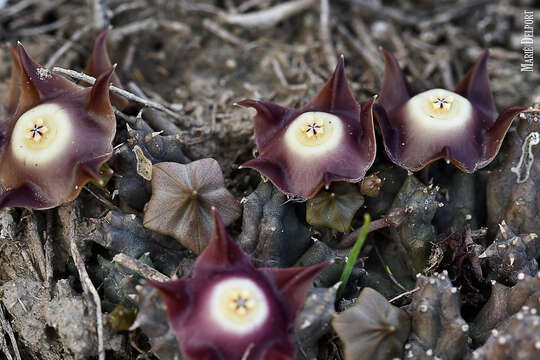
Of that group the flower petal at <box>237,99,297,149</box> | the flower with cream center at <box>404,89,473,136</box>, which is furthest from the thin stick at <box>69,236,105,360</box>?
the flower with cream center at <box>404,89,473,136</box>

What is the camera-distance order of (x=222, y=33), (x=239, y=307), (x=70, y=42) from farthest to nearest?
(x=222, y=33)
(x=70, y=42)
(x=239, y=307)

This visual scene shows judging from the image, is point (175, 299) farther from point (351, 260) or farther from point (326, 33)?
point (326, 33)

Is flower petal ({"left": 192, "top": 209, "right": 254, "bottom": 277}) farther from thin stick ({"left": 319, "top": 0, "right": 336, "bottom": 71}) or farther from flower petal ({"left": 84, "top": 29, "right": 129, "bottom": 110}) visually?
thin stick ({"left": 319, "top": 0, "right": 336, "bottom": 71})

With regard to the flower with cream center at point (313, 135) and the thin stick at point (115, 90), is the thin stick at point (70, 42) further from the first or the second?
the flower with cream center at point (313, 135)

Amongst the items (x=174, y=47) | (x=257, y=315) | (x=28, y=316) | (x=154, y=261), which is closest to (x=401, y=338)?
(x=257, y=315)

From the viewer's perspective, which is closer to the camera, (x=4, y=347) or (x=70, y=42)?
(x=4, y=347)

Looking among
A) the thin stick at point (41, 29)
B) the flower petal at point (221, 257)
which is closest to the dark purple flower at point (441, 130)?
the flower petal at point (221, 257)

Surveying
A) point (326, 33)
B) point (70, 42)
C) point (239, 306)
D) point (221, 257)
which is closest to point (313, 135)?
point (221, 257)
